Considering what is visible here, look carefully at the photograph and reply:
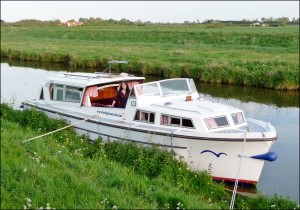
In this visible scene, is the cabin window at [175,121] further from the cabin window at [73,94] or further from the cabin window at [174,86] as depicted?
the cabin window at [73,94]

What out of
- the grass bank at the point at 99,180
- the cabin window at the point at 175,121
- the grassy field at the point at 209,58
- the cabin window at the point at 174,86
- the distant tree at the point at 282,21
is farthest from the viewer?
the distant tree at the point at 282,21

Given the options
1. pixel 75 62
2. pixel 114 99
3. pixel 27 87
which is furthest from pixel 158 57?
pixel 114 99

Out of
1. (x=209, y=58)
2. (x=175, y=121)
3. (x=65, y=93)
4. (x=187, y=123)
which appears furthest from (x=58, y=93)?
(x=209, y=58)

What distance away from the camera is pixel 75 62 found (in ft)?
A: 126

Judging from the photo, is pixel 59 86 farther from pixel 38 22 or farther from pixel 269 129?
pixel 38 22

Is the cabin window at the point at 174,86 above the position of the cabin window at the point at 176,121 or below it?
above

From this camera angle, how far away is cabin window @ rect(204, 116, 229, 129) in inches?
467

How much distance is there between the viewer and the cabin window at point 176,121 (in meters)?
12.0

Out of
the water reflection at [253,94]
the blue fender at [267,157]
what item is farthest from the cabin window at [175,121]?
the water reflection at [253,94]

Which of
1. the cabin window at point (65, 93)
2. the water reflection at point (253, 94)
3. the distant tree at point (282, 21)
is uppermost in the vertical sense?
the distant tree at point (282, 21)

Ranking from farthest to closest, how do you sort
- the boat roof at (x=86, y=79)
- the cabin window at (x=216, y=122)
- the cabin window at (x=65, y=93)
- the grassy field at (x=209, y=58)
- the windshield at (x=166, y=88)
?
the grassy field at (x=209, y=58)
the cabin window at (x=65, y=93)
the boat roof at (x=86, y=79)
the windshield at (x=166, y=88)
the cabin window at (x=216, y=122)

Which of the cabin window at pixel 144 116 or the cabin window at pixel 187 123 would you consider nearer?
the cabin window at pixel 187 123

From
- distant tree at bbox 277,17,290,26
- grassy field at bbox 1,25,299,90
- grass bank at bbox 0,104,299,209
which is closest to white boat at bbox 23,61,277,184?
grass bank at bbox 0,104,299,209

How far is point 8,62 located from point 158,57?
694 inches
